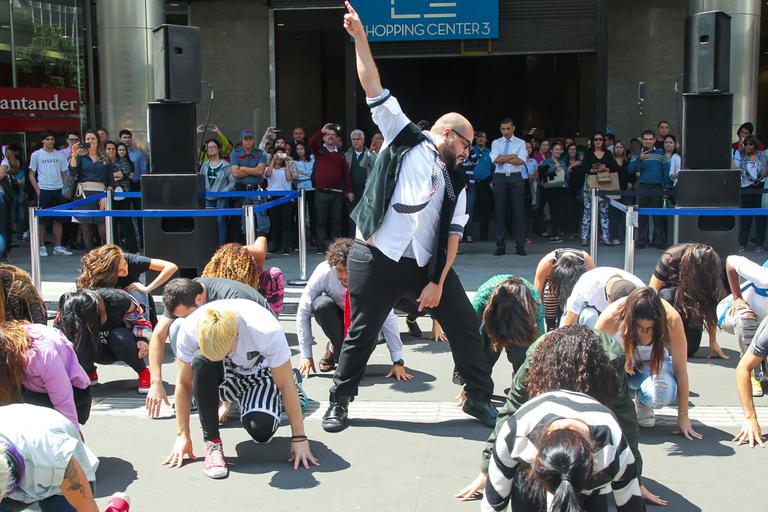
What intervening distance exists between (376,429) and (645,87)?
11354 mm

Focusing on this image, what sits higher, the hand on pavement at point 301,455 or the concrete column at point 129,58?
the concrete column at point 129,58

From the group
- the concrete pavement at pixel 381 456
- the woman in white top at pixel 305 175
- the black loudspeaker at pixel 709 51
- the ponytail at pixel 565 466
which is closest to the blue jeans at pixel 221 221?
the woman in white top at pixel 305 175

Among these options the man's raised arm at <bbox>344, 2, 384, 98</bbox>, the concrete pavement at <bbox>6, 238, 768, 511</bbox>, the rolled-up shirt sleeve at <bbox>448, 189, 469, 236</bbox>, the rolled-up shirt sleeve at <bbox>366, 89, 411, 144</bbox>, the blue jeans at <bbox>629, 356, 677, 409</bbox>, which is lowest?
the concrete pavement at <bbox>6, 238, 768, 511</bbox>

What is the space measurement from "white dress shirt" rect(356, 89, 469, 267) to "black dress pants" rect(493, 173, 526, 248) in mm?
7154

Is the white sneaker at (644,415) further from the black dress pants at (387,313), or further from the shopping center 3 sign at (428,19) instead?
the shopping center 3 sign at (428,19)

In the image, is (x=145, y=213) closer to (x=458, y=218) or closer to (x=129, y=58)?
(x=458, y=218)

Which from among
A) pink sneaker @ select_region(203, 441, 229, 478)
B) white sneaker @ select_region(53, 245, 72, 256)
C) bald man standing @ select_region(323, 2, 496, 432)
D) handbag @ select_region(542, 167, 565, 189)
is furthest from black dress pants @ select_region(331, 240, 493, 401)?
white sneaker @ select_region(53, 245, 72, 256)

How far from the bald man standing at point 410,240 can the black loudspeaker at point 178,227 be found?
438 cm

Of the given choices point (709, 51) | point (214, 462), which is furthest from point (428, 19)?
point (214, 462)

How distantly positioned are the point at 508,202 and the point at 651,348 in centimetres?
747

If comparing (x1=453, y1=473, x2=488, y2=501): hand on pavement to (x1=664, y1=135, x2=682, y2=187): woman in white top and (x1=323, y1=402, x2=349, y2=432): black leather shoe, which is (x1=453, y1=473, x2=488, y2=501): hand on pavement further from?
(x1=664, y1=135, x2=682, y2=187): woman in white top

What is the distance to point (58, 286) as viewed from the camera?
10.5 meters

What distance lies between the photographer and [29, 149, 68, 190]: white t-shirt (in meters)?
13.6

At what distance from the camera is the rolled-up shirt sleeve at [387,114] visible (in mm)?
5137
